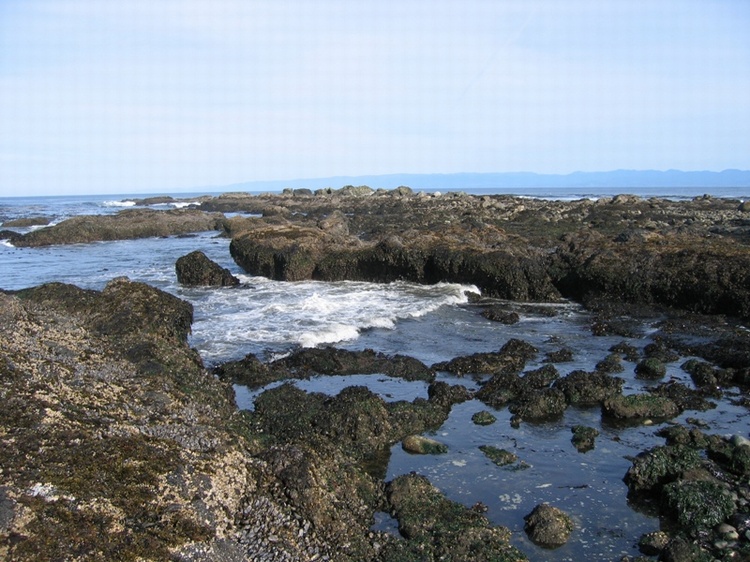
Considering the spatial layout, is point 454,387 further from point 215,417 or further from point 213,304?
point 213,304

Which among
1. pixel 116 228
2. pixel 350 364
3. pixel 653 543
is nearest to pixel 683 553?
pixel 653 543

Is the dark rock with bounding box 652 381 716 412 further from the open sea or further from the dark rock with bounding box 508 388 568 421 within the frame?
the dark rock with bounding box 508 388 568 421

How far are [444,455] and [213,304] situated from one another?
510 inches

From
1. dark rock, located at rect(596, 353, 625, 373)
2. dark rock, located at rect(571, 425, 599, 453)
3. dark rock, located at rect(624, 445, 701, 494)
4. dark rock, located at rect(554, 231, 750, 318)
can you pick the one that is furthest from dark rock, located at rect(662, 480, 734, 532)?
dark rock, located at rect(554, 231, 750, 318)

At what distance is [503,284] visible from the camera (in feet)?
69.8

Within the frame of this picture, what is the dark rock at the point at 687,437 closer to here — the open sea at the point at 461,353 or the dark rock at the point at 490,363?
the open sea at the point at 461,353

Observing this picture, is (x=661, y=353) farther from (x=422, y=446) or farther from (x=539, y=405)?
(x=422, y=446)

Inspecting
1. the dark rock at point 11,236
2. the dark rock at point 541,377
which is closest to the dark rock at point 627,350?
the dark rock at point 541,377

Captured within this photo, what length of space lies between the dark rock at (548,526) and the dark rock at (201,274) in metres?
18.6

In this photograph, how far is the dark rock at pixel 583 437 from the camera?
9578 mm

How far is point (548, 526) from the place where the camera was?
7.14 meters

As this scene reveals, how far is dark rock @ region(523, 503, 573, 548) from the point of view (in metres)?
7.04

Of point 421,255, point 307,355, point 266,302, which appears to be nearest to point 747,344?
point 307,355

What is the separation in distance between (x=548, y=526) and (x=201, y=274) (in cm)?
1946
